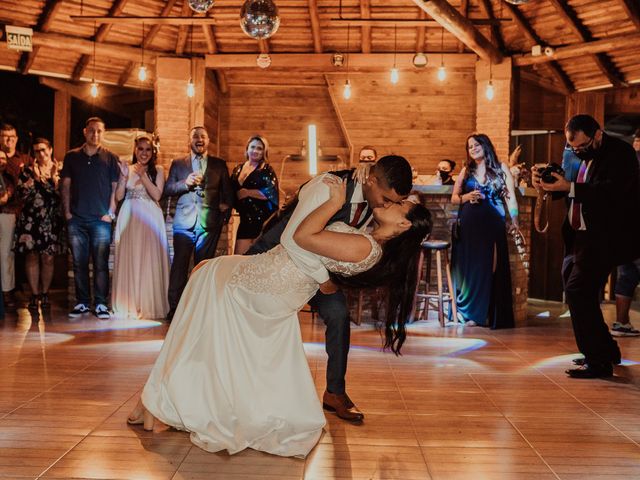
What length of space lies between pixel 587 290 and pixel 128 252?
3.95m

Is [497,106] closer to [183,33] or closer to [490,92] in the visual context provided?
[490,92]

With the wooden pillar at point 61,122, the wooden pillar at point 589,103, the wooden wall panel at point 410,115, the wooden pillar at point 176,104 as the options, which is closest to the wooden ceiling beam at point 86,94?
the wooden pillar at point 61,122

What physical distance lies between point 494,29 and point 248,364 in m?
9.24

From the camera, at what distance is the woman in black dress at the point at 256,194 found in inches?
263

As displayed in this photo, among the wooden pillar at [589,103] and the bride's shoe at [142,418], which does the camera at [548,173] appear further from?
the wooden pillar at [589,103]

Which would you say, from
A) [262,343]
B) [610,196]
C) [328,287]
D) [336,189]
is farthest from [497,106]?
[262,343]

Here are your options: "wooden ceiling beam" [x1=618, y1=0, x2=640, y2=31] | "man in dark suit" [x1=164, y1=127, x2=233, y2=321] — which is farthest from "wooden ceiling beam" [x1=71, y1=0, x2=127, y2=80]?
"wooden ceiling beam" [x1=618, y1=0, x2=640, y2=31]

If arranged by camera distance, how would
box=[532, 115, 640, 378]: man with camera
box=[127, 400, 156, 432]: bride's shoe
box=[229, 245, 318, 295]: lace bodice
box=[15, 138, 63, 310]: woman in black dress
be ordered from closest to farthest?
box=[229, 245, 318, 295]: lace bodice
box=[127, 400, 156, 432]: bride's shoe
box=[532, 115, 640, 378]: man with camera
box=[15, 138, 63, 310]: woman in black dress

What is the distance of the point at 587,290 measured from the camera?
15.4 ft

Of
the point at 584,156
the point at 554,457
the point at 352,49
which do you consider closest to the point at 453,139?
the point at 352,49

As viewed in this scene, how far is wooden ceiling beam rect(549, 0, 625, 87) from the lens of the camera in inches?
406

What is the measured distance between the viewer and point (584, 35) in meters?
10.7

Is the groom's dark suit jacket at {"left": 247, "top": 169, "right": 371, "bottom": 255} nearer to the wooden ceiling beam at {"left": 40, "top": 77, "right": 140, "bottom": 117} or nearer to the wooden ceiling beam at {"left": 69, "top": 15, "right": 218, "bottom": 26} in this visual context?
the wooden ceiling beam at {"left": 69, "top": 15, "right": 218, "bottom": 26}

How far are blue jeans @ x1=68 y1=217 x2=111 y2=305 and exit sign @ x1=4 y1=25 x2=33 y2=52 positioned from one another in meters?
4.23
